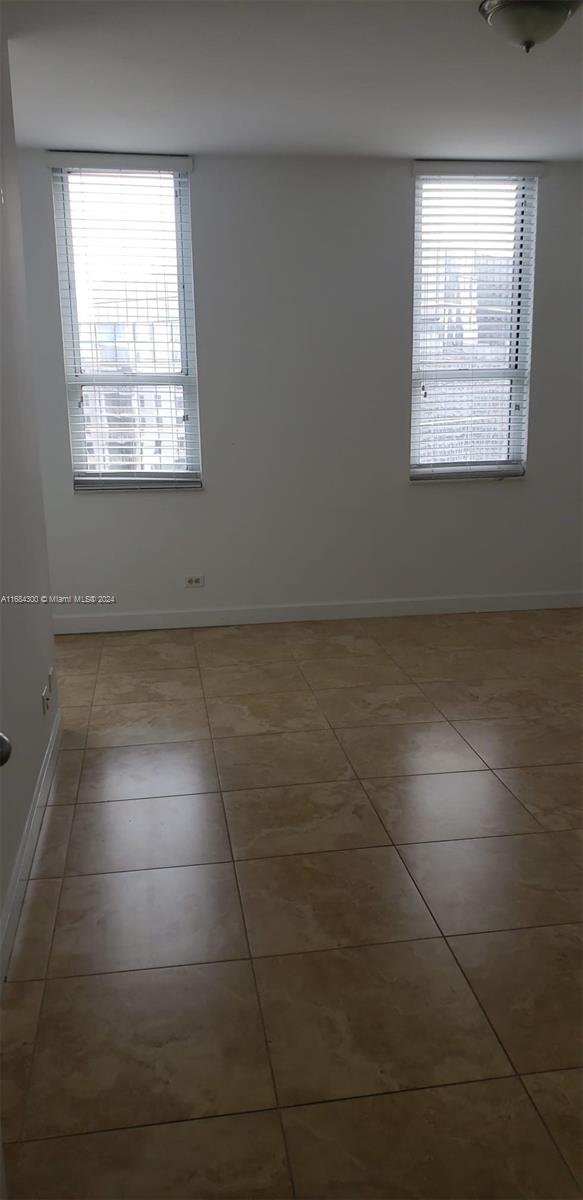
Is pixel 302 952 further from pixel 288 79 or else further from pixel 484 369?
pixel 484 369

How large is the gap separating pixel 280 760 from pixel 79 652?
178 cm

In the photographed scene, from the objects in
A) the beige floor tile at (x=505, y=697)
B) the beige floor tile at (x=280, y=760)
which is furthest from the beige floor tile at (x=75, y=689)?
the beige floor tile at (x=505, y=697)

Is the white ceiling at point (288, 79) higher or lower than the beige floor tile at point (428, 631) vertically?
higher

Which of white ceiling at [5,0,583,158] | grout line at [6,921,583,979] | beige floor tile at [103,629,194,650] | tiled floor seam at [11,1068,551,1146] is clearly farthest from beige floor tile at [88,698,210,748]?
white ceiling at [5,0,583,158]

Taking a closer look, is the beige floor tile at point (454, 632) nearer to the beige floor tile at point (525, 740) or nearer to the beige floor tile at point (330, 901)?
the beige floor tile at point (525, 740)

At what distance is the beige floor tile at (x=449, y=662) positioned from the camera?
168 inches

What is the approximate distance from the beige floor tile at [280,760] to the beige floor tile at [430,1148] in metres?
1.44

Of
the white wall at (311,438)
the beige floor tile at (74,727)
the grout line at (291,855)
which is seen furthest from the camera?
the white wall at (311,438)

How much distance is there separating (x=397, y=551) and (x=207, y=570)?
3.70 feet

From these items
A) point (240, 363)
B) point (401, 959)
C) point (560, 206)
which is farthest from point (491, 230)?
point (401, 959)

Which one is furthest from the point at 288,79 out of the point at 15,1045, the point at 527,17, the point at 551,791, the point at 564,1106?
the point at 564,1106

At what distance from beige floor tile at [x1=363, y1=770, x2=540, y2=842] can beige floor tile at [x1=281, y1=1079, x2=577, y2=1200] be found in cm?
102

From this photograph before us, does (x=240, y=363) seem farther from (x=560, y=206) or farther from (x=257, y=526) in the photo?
(x=560, y=206)

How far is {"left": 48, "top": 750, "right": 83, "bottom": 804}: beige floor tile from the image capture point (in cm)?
305
